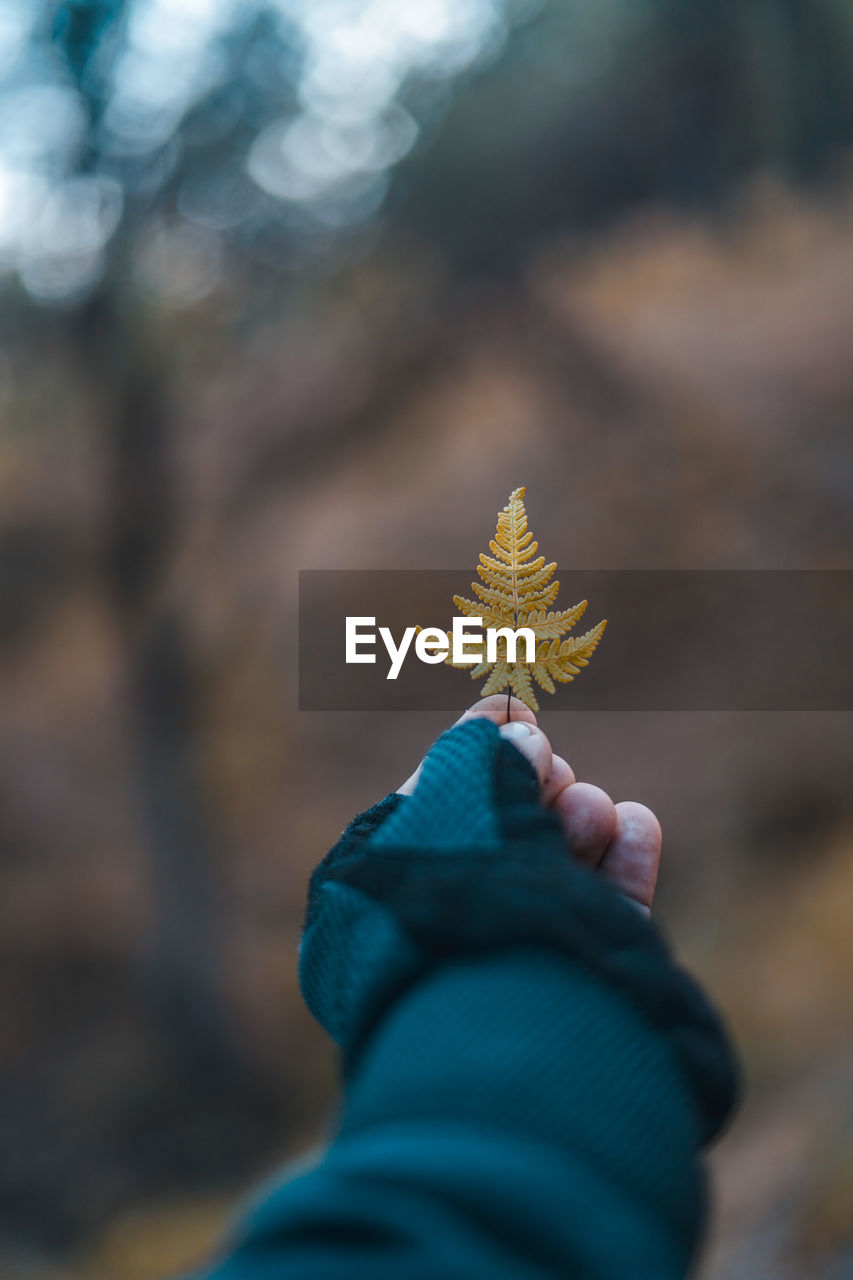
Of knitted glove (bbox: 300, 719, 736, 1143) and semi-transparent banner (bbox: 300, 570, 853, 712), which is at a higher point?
semi-transparent banner (bbox: 300, 570, 853, 712)

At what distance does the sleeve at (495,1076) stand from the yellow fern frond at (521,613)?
22.6 inches

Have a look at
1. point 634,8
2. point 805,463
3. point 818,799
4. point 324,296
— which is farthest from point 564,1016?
point 634,8

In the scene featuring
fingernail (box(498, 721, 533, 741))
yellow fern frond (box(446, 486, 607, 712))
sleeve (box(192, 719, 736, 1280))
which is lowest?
sleeve (box(192, 719, 736, 1280))

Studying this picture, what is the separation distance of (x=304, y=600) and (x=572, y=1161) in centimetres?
535

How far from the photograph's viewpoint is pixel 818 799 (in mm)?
5578

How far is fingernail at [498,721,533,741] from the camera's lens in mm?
1874

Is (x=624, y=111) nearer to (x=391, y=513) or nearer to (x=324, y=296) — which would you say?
(x=324, y=296)

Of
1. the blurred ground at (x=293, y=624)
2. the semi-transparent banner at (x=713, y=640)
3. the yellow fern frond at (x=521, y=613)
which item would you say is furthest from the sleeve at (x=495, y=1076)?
the blurred ground at (x=293, y=624)

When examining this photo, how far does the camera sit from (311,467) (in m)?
6.28

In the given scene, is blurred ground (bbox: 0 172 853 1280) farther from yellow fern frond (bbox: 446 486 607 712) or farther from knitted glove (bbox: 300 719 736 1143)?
knitted glove (bbox: 300 719 736 1143)

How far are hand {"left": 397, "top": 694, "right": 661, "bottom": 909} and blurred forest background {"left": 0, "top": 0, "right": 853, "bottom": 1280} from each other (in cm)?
383

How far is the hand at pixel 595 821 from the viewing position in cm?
188

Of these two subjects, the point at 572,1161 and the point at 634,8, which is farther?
the point at 634,8

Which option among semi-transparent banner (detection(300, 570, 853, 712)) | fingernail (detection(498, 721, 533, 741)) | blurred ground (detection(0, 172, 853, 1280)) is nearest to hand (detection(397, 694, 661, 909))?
fingernail (detection(498, 721, 533, 741))
